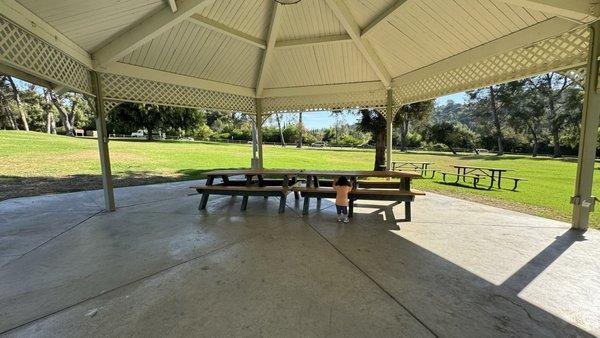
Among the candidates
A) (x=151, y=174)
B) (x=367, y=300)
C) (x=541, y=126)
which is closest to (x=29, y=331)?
(x=367, y=300)

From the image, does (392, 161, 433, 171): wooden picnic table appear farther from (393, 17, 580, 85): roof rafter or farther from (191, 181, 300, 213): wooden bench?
(191, 181, 300, 213): wooden bench

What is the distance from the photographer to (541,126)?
3472cm

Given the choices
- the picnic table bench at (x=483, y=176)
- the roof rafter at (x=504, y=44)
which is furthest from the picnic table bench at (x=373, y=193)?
the picnic table bench at (x=483, y=176)

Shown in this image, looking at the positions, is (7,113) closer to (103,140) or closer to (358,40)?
(103,140)

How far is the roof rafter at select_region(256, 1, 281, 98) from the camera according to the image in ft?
21.0

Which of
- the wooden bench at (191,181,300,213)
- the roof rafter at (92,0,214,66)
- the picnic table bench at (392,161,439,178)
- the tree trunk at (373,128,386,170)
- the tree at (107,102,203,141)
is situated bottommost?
the picnic table bench at (392,161,439,178)

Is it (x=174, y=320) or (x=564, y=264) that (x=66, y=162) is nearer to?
(x=174, y=320)

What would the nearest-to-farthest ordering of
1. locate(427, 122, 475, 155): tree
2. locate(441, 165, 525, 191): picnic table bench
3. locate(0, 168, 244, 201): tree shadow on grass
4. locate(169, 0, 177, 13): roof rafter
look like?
locate(169, 0, 177, 13): roof rafter, locate(0, 168, 244, 201): tree shadow on grass, locate(441, 165, 525, 191): picnic table bench, locate(427, 122, 475, 155): tree

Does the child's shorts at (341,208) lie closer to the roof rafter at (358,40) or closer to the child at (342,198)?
the child at (342,198)

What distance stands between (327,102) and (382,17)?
13.2 feet

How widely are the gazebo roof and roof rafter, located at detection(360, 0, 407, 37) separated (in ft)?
0.10

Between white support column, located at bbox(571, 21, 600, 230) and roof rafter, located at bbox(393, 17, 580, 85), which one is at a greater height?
roof rafter, located at bbox(393, 17, 580, 85)

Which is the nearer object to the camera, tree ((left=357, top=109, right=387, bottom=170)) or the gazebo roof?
the gazebo roof

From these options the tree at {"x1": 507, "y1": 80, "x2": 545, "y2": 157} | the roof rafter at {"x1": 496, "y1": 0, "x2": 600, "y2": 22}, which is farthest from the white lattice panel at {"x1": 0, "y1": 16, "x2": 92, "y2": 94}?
the tree at {"x1": 507, "y1": 80, "x2": 545, "y2": 157}
